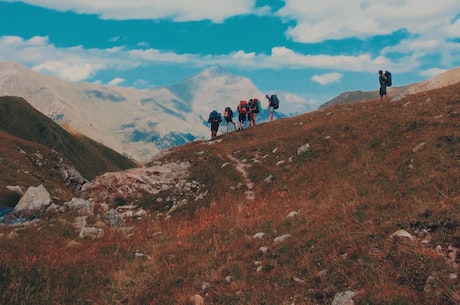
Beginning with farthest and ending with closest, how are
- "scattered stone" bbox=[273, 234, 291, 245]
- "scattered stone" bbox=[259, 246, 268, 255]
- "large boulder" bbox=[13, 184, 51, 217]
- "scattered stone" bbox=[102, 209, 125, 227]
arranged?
"large boulder" bbox=[13, 184, 51, 217] → "scattered stone" bbox=[102, 209, 125, 227] → "scattered stone" bbox=[273, 234, 291, 245] → "scattered stone" bbox=[259, 246, 268, 255]

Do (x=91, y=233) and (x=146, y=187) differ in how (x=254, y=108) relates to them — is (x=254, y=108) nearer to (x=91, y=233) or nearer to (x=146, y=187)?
(x=146, y=187)

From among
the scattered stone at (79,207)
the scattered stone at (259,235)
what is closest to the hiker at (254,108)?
the scattered stone at (79,207)

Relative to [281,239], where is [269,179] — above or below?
above

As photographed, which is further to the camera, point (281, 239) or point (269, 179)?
point (269, 179)

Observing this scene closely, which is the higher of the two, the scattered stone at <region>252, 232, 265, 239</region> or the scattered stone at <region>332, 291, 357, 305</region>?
the scattered stone at <region>252, 232, 265, 239</region>

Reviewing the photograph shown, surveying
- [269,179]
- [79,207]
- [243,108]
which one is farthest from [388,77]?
[79,207]

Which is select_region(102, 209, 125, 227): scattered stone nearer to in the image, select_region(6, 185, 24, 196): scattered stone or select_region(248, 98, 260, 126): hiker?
select_region(6, 185, 24, 196): scattered stone

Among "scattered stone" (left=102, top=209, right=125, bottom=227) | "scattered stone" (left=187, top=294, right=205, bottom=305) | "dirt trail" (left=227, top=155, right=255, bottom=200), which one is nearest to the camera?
"scattered stone" (left=187, top=294, right=205, bottom=305)

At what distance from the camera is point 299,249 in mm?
11164

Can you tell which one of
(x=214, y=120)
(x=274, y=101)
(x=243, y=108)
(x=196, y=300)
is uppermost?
(x=274, y=101)

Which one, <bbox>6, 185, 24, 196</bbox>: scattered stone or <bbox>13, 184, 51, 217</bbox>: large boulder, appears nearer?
<bbox>13, 184, 51, 217</bbox>: large boulder

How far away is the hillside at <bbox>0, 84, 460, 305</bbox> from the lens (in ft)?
28.9

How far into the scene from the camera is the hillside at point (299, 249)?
881cm

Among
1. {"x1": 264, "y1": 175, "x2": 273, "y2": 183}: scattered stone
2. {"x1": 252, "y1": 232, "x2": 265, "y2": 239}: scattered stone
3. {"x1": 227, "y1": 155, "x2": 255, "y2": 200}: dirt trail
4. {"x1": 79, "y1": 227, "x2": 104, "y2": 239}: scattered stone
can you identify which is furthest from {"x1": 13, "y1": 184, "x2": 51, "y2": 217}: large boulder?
{"x1": 264, "y1": 175, "x2": 273, "y2": 183}: scattered stone
